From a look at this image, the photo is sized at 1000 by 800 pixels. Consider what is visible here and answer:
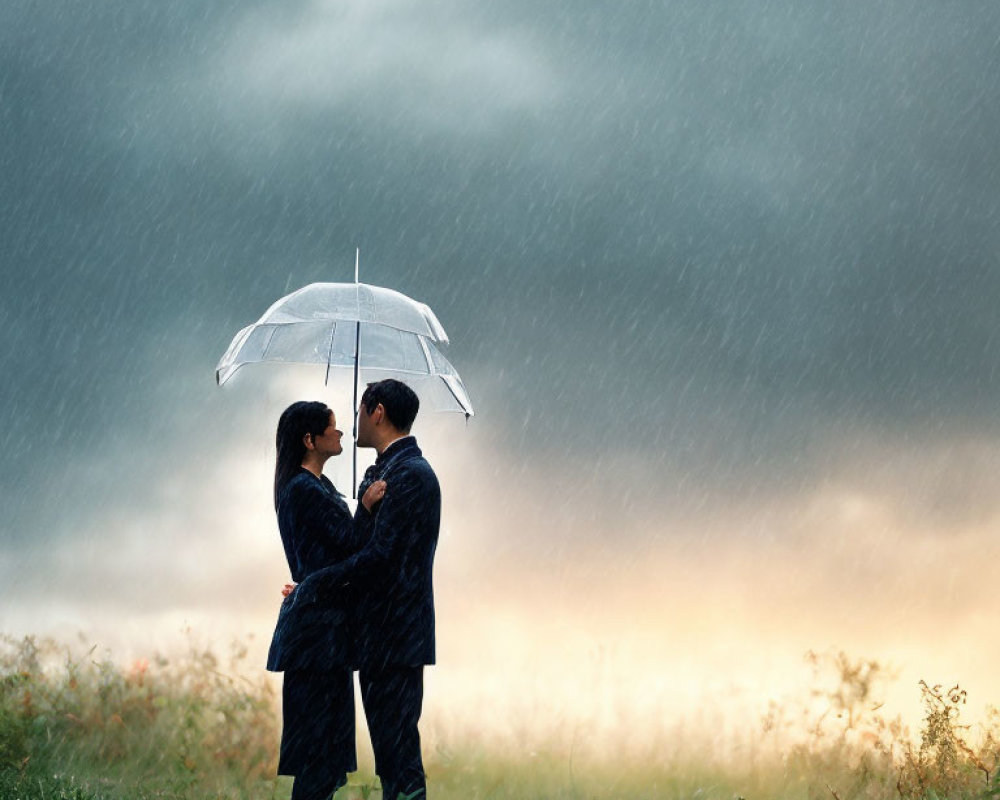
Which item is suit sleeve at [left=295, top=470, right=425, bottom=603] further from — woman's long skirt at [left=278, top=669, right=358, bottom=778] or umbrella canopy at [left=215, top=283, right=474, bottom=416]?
umbrella canopy at [left=215, top=283, right=474, bottom=416]

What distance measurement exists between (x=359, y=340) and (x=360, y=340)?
47 mm

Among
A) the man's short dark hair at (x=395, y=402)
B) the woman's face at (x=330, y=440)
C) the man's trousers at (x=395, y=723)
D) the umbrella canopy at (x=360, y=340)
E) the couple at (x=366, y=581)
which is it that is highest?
the umbrella canopy at (x=360, y=340)

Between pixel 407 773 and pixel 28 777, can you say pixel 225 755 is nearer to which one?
pixel 28 777

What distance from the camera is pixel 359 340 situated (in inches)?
257

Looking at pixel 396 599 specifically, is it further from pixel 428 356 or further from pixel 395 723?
pixel 428 356

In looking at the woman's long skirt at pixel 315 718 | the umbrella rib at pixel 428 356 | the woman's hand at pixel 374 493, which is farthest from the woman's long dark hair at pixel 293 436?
the umbrella rib at pixel 428 356

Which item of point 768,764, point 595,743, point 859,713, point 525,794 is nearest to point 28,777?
point 525,794

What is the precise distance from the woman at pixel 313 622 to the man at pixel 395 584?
0.34 ft

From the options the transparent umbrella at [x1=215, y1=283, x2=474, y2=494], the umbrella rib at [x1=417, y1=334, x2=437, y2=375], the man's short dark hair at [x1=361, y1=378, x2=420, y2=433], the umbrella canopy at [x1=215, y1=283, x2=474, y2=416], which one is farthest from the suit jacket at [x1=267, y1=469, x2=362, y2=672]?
Answer: the umbrella rib at [x1=417, y1=334, x2=437, y2=375]

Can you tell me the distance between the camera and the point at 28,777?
282 inches

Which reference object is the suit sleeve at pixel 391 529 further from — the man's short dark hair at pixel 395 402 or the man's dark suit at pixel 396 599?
the man's short dark hair at pixel 395 402

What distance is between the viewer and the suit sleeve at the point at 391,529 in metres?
4.92

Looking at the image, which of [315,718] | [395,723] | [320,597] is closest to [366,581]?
[320,597]

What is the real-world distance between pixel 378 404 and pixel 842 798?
433cm
